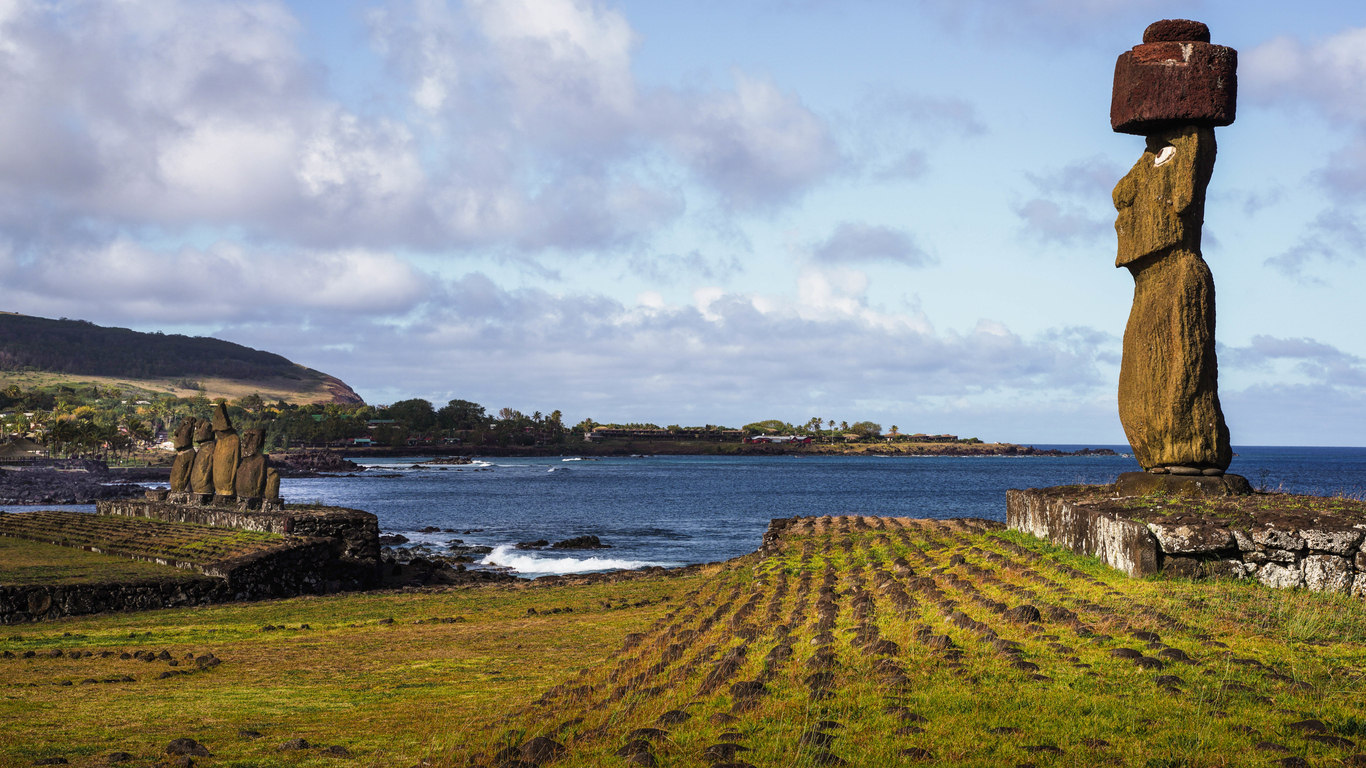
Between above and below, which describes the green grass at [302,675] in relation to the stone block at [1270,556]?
below

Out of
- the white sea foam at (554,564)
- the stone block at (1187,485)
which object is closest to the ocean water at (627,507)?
the white sea foam at (554,564)

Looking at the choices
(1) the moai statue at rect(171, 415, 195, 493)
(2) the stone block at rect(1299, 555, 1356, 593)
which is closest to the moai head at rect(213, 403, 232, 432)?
(1) the moai statue at rect(171, 415, 195, 493)

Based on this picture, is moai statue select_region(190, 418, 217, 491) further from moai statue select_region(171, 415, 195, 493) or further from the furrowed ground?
the furrowed ground

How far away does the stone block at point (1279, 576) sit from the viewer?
Result: 7.90 meters

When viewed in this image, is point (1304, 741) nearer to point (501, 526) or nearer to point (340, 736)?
point (340, 736)

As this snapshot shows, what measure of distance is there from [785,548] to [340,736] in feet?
27.4

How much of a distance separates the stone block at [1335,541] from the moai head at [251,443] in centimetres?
2324

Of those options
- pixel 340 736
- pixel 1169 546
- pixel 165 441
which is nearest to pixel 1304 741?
pixel 1169 546

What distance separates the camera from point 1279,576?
795cm

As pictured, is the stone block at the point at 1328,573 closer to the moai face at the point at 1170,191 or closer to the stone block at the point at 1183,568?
the stone block at the point at 1183,568

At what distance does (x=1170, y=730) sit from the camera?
4.53 metres

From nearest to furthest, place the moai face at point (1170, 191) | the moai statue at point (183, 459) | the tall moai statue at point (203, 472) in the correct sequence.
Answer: the moai face at point (1170, 191), the tall moai statue at point (203, 472), the moai statue at point (183, 459)

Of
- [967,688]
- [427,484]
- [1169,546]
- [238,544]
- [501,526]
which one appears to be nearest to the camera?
[967,688]

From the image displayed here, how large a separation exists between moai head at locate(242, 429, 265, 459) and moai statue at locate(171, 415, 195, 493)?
2.91 meters
